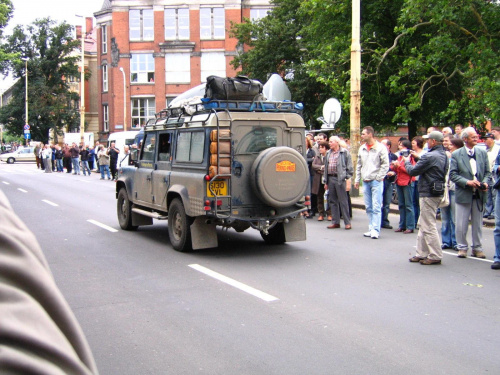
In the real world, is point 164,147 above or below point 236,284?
above

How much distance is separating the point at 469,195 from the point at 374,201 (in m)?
2.24

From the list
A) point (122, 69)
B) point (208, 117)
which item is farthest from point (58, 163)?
point (208, 117)

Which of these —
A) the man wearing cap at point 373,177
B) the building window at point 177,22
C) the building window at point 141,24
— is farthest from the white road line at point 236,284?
the building window at point 141,24

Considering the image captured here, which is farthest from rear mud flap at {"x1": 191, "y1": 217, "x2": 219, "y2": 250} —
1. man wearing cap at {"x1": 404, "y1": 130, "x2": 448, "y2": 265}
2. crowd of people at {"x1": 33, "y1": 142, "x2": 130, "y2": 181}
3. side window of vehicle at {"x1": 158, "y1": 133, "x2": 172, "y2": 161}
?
crowd of people at {"x1": 33, "y1": 142, "x2": 130, "y2": 181}

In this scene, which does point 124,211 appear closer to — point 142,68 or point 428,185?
point 428,185

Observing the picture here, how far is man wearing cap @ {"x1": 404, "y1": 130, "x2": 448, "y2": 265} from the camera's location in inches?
321

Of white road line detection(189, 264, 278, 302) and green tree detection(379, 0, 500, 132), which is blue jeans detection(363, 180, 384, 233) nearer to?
white road line detection(189, 264, 278, 302)

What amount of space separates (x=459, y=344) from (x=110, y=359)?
3033 millimetres

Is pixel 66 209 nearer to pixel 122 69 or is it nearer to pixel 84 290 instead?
→ pixel 84 290

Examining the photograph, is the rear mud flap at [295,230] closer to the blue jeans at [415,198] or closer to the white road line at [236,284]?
the white road line at [236,284]

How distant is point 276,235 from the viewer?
9820 millimetres

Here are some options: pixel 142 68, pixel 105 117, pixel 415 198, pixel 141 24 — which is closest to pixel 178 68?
pixel 142 68

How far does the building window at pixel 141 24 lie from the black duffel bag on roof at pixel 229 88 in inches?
1884

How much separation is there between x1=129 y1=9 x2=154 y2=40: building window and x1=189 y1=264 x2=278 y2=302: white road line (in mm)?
49954
